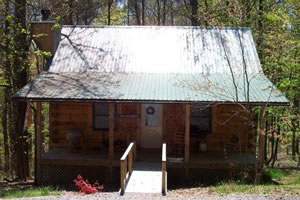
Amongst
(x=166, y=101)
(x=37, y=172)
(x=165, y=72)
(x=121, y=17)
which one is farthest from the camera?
(x=121, y=17)

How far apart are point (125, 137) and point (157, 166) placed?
2718mm

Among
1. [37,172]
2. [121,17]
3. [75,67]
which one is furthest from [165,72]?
[121,17]

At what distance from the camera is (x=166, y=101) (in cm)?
1189

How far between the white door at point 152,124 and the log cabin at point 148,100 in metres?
0.04

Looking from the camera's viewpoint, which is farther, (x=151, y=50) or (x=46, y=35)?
(x=151, y=50)

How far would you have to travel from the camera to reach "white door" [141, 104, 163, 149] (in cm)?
1454

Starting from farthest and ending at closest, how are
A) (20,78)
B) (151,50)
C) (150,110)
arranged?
(20,78), (151,50), (150,110)

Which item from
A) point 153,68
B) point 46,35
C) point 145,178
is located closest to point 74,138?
point 153,68

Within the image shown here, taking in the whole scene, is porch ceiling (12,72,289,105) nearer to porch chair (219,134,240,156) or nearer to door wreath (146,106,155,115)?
door wreath (146,106,155,115)

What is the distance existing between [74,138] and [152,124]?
2.84 metres

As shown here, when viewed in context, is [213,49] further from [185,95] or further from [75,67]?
[75,67]

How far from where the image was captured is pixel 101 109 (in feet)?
48.1

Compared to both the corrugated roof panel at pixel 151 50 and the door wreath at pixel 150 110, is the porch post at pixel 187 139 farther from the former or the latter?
the corrugated roof panel at pixel 151 50

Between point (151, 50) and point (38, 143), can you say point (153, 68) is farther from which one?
point (38, 143)
